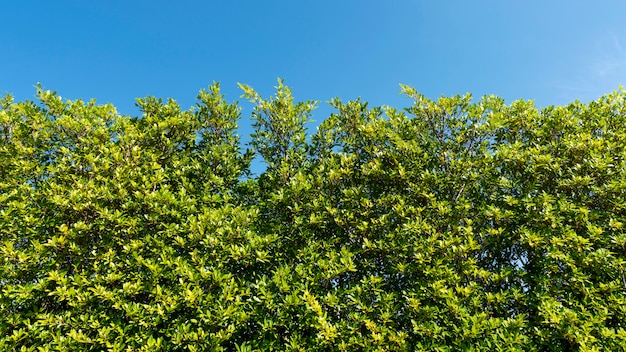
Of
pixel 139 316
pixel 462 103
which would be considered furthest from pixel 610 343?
pixel 139 316

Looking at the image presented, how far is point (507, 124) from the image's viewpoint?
8906 millimetres

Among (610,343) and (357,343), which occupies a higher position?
(357,343)

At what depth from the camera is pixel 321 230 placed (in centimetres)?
798

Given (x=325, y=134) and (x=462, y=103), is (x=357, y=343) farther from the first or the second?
(x=462, y=103)

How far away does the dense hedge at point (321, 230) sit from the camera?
6609mm

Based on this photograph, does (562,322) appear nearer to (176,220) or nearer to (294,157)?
(294,157)

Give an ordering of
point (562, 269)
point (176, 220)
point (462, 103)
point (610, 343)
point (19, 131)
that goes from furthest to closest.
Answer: point (19, 131) → point (462, 103) → point (176, 220) → point (562, 269) → point (610, 343)

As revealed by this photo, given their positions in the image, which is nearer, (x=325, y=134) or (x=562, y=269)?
(x=562, y=269)

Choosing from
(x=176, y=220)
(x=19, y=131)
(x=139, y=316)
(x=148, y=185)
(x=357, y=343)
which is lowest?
(x=357, y=343)

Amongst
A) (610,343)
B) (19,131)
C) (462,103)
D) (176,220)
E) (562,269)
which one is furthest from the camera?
(19,131)

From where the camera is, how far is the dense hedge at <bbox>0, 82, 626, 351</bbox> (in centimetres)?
661

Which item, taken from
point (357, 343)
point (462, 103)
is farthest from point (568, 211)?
point (357, 343)

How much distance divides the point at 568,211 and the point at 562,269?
3.49 feet

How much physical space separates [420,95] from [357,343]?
5574mm
